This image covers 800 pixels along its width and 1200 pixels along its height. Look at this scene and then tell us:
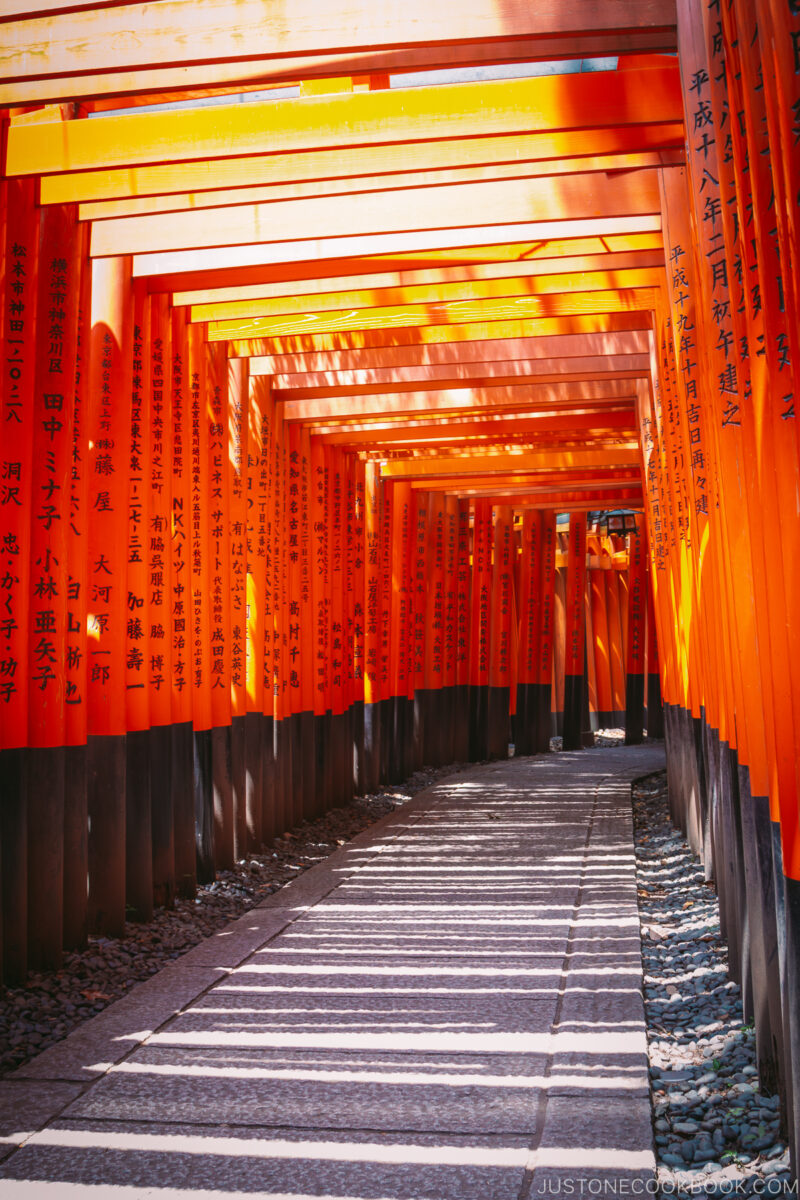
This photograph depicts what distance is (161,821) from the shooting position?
5594 mm

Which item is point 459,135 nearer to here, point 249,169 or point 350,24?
point 350,24

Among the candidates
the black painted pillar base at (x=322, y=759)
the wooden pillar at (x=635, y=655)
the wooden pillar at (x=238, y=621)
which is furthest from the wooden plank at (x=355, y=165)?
the wooden pillar at (x=635, y=655)

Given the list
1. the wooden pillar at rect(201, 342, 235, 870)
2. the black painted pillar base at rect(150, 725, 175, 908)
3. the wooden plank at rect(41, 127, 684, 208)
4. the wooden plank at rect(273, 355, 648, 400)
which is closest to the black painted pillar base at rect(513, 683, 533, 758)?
the wooden plank at rect(273, 355, 648, 400)

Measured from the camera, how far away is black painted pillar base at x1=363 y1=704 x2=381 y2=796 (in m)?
10.6

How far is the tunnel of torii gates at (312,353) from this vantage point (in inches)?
118

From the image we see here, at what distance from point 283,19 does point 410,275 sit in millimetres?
2270

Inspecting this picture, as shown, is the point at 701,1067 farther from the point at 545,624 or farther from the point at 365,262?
the point at 545,624

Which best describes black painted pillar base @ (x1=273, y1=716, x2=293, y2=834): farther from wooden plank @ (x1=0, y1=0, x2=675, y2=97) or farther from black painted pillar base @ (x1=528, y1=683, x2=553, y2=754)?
black painted pillar base @ (x1=528, y1=683, x2=553, y2=754)

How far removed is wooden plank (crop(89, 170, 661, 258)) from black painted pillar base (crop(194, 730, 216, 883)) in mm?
2820

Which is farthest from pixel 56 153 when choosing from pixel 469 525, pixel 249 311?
pixel 469 525

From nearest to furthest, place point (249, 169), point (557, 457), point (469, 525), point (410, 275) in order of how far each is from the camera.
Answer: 1. point (249, 169)
2. point (410, 275)
3. point (557, 457)
4. point (469, 525)

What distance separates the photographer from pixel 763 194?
2508 mm

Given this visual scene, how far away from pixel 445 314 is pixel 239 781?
3.29 meters

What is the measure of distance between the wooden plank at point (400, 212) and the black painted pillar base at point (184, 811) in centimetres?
→ 262
